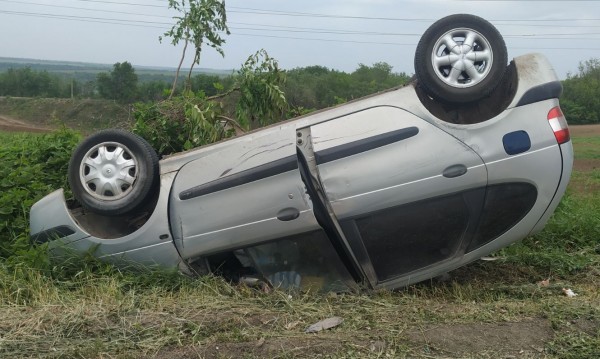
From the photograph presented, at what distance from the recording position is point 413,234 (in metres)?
4.57

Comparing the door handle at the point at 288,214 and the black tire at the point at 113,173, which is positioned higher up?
the black tire at the point at 113,173

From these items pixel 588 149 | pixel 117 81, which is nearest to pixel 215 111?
→ pixel 588 149

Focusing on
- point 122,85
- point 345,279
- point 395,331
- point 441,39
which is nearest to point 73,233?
point 345,279

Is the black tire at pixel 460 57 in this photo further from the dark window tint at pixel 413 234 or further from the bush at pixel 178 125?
the bush at pixel 178 125

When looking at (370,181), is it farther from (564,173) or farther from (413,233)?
(564,173)

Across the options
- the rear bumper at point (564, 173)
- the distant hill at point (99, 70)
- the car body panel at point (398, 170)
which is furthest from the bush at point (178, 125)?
the rear bumper at point (564, 173)

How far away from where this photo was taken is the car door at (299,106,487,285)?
4.40 metres

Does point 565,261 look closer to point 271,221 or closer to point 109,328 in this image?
point 271,221

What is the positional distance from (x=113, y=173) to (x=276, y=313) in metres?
1.58

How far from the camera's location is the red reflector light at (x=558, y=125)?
4.41 m

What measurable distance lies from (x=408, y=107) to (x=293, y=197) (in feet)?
3.16

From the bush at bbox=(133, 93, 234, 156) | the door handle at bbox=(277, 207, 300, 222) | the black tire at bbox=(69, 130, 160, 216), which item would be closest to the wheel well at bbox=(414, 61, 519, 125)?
the door handle at bbox=(277, 207, 300, 222)

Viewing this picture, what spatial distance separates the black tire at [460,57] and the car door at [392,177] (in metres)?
0.28

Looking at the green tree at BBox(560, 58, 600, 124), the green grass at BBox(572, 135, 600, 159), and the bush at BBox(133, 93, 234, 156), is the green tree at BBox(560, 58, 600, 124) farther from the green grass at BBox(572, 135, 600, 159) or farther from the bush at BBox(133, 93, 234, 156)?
the bush at BBox(133, 93, 234, 156)
